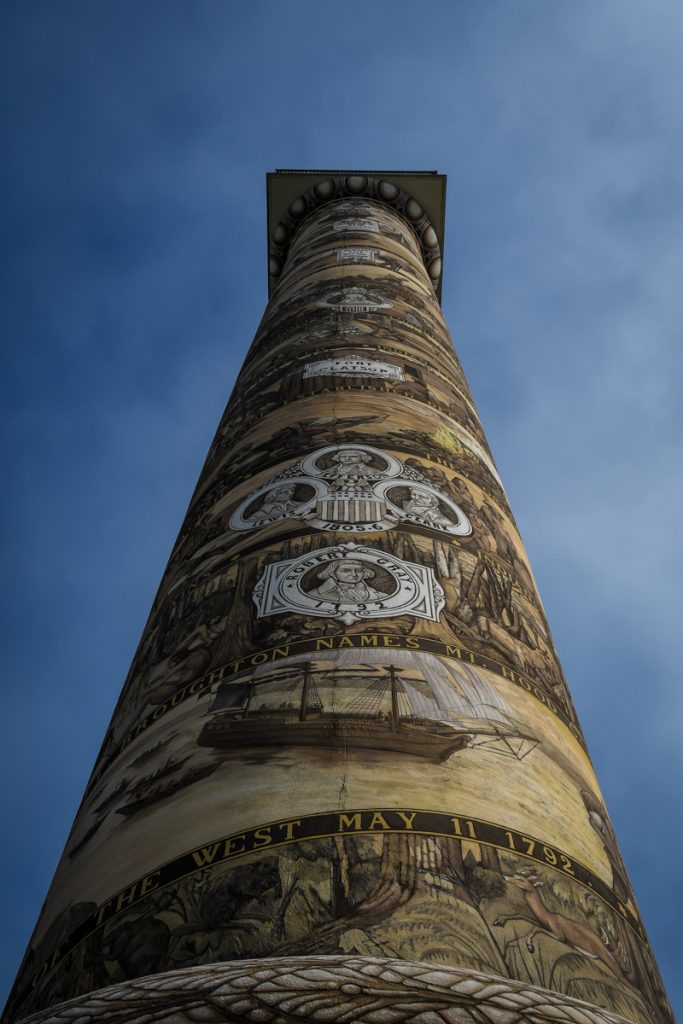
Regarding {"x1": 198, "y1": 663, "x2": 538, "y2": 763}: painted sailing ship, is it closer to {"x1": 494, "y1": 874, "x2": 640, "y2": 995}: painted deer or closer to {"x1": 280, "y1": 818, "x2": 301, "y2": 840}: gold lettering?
{"x1": 280, "y1": 818, "x2": 301, "y2": 840}: gold lettering

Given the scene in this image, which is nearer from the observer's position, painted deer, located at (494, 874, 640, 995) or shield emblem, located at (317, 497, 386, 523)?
painted deer, located at (494, 874, 640, 995)

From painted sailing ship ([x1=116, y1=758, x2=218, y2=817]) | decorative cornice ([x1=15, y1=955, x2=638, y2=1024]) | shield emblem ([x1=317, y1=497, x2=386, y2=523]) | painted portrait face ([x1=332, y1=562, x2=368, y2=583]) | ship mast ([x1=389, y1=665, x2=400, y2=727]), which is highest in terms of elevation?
shield emblem ([x1=317, y1=497, x2=386, y2=523])

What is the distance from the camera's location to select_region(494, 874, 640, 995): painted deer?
265 cm

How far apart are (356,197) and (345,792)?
9.62 metres

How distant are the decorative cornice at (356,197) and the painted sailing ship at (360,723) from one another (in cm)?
899

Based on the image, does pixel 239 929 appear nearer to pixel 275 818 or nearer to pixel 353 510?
pixel 275 818

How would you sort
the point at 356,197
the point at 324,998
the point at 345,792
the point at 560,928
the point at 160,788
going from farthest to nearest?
the point at 356,197 < the point at 160,788 < the point at 345,792 < the point at 560,928 < the point at 324,998

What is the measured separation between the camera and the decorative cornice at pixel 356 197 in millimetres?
11680

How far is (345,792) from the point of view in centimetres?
284

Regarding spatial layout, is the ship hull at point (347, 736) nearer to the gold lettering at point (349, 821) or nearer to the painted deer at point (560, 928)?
the gold lettering at point (349, 821)

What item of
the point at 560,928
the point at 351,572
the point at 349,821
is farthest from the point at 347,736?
A: the point at 351,572

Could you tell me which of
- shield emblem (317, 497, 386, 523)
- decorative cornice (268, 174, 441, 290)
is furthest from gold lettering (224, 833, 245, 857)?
decorative cornice (268, 174, 441, 290)

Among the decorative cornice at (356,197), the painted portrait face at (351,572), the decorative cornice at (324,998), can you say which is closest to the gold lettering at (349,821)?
the decorative cornice at (324,998)

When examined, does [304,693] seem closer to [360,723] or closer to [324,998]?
[360,723]
